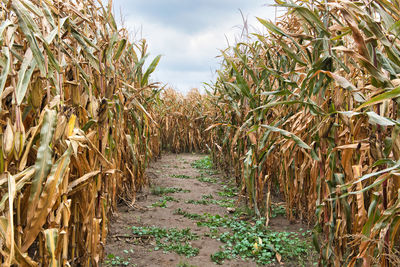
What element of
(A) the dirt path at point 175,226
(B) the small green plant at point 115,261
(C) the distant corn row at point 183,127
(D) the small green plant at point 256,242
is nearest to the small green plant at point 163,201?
(A) the dirt path at point 175,226

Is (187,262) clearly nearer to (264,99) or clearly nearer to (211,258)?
(211,258)

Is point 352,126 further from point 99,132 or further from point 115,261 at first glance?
point 115,261

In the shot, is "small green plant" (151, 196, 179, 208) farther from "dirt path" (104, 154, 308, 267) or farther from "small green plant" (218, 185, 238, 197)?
"small green plant" (218, 185, 238, 197)

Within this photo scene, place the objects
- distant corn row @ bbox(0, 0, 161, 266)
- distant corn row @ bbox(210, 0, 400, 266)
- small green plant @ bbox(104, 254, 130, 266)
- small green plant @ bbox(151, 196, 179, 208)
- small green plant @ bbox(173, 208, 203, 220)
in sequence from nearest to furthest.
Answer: distant corn row @ bbox(0, 0, 161, 266), distant corn row @ bbox(210, 0, 400, 266), small green plant @ bbox(104, 254, 130, 266), small green plant @ bbox(173, 208, 203, 220), small green plant @ bbox(151, 196, 179, 208)

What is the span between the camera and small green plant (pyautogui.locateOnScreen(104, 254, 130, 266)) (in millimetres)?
2430

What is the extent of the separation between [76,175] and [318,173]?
162 cm

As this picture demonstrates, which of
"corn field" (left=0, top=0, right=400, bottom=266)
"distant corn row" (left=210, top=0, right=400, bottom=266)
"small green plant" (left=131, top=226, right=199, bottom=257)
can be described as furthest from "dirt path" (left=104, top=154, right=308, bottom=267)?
"distant corn row" (left=210, top=0, right=400, bottom=266)

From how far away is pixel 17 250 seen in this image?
1.20 m

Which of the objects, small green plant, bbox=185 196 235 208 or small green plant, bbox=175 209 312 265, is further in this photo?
small green plant, bbox=185 196 235 208

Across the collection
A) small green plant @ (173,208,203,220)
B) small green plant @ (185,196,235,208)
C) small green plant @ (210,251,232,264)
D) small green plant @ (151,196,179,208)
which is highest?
small green plant @ (151,196,179,208)

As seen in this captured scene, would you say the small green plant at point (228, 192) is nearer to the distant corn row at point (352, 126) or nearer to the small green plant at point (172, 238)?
the small green plant at point (172, 238)

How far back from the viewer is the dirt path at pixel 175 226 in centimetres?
261

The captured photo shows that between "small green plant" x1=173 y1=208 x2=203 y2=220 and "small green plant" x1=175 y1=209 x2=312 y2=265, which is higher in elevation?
"small green plant" x1=173 y1=208 x2=203 y2=220

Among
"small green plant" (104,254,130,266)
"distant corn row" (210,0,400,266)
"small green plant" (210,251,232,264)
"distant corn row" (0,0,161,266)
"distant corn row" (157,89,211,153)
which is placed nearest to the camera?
"distant corn row" (0,0,161,266)
